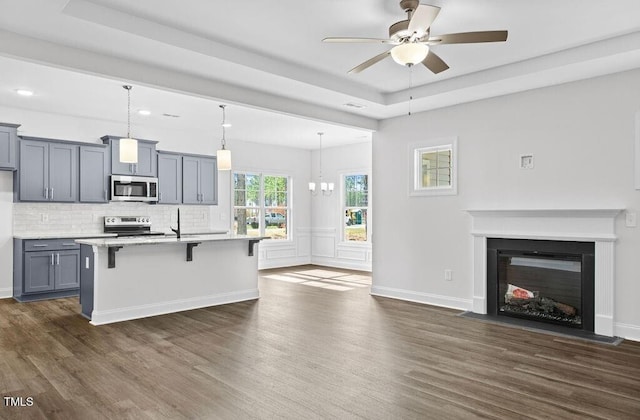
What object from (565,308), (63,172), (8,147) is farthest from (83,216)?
(565,308)

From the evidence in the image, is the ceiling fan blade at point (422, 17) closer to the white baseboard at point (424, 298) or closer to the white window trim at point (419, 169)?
the white window trim at point (419, 169)

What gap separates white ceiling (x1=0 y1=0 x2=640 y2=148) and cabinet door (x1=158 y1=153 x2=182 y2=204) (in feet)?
6.23

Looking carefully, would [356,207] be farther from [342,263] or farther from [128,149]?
[128,149]

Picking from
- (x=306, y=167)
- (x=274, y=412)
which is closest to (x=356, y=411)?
(x=274, y=412)

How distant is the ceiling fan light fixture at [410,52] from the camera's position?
10.0 ft

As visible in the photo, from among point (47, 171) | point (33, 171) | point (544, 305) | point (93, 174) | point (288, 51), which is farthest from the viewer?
point (93, 174)

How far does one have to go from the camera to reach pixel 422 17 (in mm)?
2809

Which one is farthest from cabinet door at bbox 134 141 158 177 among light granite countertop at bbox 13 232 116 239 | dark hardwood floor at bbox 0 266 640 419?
dark hardwood floor at bbox 0 266 640 419

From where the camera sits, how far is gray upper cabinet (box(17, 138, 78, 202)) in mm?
6328

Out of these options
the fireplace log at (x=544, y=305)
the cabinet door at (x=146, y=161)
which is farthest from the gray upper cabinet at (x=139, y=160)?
the fireplace log at (x=544, y=305)

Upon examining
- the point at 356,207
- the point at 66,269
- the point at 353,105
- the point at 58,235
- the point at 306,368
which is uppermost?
the point at 353,105

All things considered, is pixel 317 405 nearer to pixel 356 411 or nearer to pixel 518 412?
pixel 356 411

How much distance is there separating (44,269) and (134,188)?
178 cm

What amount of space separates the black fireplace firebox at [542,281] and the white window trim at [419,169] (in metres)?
0.87
